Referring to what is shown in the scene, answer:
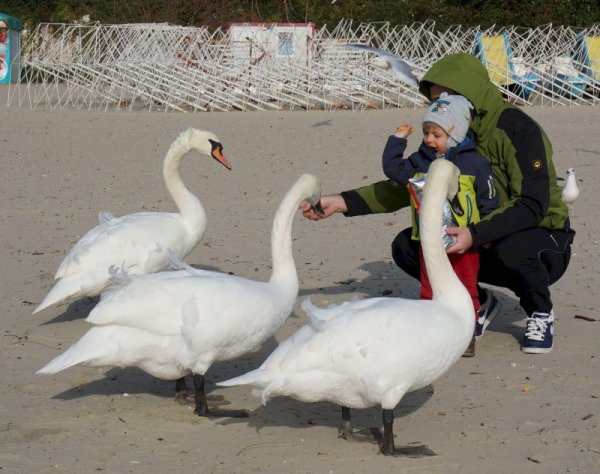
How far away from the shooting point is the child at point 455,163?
543cm

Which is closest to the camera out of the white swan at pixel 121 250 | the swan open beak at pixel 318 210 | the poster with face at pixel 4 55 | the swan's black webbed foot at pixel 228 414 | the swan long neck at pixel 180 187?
the swan's black webbed foot at pixel 228 414

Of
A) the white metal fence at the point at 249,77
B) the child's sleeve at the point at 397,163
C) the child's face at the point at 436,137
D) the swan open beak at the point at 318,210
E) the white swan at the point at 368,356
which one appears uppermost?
the child's face at the point at 436,137

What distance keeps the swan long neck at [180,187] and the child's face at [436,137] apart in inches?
71.8

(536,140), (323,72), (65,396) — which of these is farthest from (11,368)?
(323,72)

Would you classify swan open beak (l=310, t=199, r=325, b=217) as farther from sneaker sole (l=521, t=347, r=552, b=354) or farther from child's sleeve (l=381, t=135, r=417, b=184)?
sneaker sole (l=521, t=347, r=552, b=354)

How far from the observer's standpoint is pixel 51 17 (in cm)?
3231

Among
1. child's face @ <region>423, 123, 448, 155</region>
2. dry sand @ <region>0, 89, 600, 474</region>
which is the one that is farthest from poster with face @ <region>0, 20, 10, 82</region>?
child's face @ <region>423, 123, 448, 155</region>

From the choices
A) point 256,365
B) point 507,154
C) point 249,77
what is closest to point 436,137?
point 507,154

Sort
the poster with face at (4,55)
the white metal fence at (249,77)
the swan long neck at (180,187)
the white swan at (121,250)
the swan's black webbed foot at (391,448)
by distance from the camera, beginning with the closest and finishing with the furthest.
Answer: the swan's black webbed foot at (391,448), the white swan at (121,250), the swan long neck at (180,187), the white metal fence at (249,77), the poster with face at (4,55)

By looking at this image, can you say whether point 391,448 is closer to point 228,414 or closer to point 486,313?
point 228,414

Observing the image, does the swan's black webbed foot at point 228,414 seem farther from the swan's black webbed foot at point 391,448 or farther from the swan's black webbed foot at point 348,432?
the swan's black webbed foot at point 391,448

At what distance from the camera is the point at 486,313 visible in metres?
6.15

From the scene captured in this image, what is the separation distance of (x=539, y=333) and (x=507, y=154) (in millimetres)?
963

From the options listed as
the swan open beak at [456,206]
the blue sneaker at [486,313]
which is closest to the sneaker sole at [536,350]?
the blue sneaker at [486,313]
